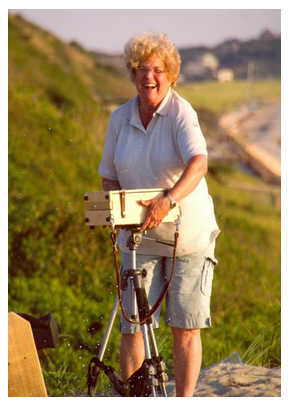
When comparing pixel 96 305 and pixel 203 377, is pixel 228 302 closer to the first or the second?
pixel 96 305

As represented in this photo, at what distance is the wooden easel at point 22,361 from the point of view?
363cm

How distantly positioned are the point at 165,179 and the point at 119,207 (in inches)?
12.6

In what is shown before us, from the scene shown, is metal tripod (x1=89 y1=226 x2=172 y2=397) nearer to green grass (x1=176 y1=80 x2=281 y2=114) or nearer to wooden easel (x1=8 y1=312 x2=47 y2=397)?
wooden easel (x1=8 y1=312 x2=47 y2=397)

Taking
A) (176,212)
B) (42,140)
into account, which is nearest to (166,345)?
(176,212)

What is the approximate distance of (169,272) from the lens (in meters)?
3.83

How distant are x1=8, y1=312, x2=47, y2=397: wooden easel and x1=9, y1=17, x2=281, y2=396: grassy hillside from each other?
1.14m

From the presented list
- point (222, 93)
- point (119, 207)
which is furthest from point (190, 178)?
point (222, 93)

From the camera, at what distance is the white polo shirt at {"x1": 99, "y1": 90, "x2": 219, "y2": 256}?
368 centimetres

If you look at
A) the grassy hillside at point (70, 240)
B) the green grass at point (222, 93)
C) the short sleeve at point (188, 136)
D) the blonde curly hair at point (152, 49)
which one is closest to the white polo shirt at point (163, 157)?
the short sleeve at point (188, 136)

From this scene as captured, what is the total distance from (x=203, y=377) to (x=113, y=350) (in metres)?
1.35

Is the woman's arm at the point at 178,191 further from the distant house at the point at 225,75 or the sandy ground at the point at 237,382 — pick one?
the distant house at the point at 225,75

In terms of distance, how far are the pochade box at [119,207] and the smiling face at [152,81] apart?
499 millimetres

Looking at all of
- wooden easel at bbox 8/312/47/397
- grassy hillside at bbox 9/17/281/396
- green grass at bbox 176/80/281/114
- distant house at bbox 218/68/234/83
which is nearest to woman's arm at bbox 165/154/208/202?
wooden easel at bbox 8/312/47/397
